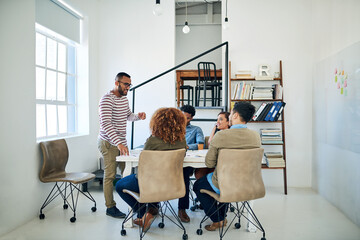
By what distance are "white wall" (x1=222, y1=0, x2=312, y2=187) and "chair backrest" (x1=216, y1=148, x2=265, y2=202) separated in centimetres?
250

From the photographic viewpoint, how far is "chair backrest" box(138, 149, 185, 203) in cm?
263

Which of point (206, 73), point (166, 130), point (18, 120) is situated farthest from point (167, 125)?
point (206, 73)

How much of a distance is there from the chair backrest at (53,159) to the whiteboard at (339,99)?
126 inches

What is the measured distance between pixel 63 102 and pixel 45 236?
2.06 metres

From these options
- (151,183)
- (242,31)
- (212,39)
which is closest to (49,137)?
(151,183)

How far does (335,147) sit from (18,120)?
11.9 ft

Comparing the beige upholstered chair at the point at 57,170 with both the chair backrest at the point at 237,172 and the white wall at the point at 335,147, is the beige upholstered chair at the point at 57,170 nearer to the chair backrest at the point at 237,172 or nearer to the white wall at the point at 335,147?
the chair backrest at the point at 237,172

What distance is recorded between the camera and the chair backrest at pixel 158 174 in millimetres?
2631

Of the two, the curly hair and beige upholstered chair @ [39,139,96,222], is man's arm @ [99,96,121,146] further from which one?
the curly hair

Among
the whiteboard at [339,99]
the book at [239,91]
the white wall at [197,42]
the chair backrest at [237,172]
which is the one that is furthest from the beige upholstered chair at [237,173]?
the white wall at [197,42]

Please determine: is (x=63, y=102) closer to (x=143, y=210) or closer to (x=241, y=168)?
(x=143, y=210)

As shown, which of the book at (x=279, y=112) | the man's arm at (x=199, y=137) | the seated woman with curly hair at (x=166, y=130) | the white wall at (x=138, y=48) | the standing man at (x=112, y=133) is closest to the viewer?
the seated woman with curly hair at (x=166, y=130)

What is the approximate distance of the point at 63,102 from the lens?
4449 millimetres

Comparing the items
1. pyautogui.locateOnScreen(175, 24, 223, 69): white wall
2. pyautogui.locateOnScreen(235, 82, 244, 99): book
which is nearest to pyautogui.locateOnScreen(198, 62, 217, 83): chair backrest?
pyautogui.locateOnScreen(235, 82, 244, 99): book
